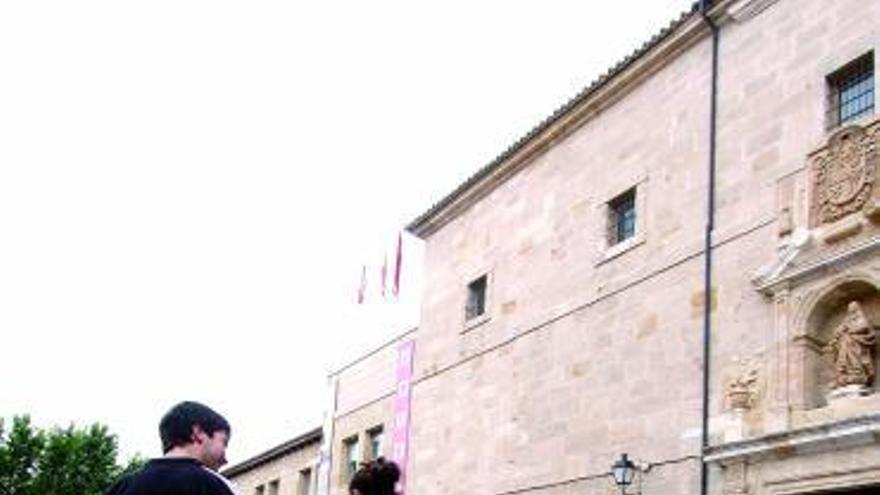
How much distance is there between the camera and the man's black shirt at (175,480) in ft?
13.5

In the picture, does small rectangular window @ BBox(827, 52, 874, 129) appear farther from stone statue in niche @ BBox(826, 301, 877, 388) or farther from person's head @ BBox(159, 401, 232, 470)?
person's head @ BBox(159, 401, 232, 470)

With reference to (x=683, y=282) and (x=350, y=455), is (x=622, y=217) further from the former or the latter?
(x=350, y=455)

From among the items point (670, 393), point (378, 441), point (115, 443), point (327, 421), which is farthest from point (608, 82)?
point (115, 443)

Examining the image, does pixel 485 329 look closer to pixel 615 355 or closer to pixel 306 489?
pixel 615 355

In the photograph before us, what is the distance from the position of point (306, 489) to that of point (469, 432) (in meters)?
12.3

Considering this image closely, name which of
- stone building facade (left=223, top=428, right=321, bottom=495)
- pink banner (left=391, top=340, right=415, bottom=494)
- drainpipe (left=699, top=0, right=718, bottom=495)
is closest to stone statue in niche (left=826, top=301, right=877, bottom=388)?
drainpipe (left=699, top=0, right=718, bottom=495)

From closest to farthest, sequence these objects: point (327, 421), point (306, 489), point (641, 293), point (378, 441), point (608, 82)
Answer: point (641, 293) → point (608, 82) → point (378, 441) → point (327, 421) → point (306, 489)

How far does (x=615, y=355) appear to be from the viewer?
54.6 feet

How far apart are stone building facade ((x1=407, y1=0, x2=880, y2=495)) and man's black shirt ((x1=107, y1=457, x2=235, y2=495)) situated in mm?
9345

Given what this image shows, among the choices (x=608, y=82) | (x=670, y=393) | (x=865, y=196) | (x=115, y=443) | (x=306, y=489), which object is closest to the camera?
(x=865, y=196)

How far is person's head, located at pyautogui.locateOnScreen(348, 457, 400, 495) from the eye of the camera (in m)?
5.35

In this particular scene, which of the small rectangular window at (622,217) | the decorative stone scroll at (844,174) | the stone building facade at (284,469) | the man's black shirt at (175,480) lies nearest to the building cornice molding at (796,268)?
the decorative stone scroll at (844,174)

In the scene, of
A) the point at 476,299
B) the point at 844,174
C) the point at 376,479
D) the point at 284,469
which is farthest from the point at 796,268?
the point at 284,469

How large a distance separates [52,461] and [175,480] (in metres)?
41.7
